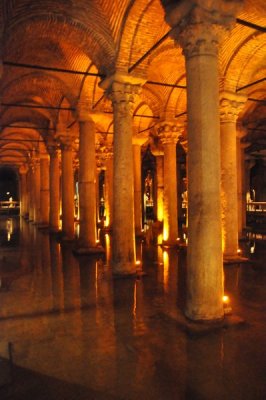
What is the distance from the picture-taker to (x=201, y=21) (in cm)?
505

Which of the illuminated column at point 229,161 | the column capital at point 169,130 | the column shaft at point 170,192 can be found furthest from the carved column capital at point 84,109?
the illuminated column at point 229,161

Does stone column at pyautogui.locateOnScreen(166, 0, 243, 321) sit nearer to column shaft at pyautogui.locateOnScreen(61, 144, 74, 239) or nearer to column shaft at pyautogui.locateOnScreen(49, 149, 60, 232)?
Answer: column shaft at pyautogui.locateOnScreen(61, 144, 74, 239)

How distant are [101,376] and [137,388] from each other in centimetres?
44

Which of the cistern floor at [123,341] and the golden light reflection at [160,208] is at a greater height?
the golden light reflection at [160,208]

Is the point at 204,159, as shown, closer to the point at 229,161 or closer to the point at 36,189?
the point at 229,161

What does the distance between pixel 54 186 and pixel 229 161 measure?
10.6 meters

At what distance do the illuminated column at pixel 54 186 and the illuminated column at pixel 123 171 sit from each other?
9.78m

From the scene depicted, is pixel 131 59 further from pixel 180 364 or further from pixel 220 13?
pixel 180 364

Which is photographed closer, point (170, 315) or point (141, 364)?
point (141, 364)

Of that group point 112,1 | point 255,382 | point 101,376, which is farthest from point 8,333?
point 112,1

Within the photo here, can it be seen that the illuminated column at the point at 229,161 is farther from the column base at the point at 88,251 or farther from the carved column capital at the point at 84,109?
the carved column capital at the point at 84,109

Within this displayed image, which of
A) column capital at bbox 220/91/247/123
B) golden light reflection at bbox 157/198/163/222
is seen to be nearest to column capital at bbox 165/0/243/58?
column capital at bbox 220/91/247/123

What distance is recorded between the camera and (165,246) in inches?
508

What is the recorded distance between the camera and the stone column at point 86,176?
1113 cm
